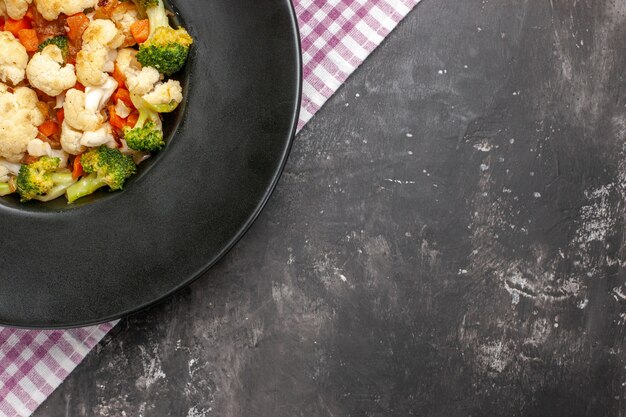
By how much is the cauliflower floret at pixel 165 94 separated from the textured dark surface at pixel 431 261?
0.62m

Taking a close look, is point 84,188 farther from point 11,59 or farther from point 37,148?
point 11,59

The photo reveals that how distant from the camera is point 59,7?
216 cm

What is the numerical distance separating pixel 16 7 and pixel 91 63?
0.35 meters

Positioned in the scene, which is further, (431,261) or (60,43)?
(431,261)

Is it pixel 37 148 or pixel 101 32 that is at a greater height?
pixel 101 32

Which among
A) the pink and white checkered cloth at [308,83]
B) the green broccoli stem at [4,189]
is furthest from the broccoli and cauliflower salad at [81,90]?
the pink and white checkered cloth at [308,83]

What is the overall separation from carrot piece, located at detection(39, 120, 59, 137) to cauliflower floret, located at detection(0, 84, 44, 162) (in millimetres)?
32

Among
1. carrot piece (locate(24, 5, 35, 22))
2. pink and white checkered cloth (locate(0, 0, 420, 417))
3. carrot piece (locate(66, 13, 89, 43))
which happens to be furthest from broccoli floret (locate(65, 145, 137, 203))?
pink and white checkered cloth (locate(0, 0, 420, 417))

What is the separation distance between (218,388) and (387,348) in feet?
2.46

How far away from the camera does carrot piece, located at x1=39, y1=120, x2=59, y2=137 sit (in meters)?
2.27

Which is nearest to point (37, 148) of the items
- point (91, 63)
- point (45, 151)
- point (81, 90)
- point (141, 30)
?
point (45, 151)

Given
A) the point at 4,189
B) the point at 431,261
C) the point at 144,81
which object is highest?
the point at 144,81

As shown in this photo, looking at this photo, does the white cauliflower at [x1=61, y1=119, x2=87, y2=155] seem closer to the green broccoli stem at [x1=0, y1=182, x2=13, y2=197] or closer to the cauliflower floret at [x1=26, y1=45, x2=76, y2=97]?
the cauliflower floret at [x1=26, y1=45, x2=76, y2=97]

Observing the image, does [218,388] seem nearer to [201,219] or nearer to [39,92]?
[201,219]
